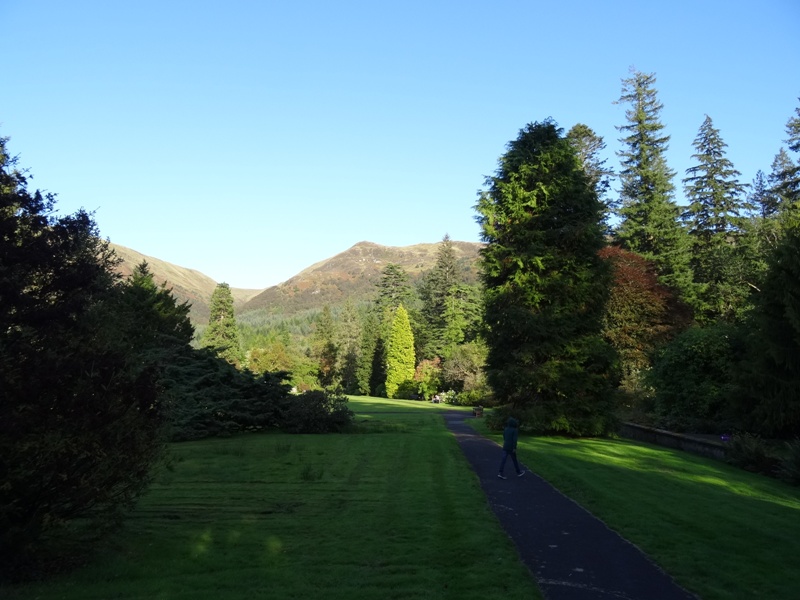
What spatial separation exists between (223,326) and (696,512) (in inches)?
2656

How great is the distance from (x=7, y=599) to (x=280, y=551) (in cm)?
281

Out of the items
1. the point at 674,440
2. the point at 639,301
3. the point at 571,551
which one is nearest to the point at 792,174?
the point at 639,301

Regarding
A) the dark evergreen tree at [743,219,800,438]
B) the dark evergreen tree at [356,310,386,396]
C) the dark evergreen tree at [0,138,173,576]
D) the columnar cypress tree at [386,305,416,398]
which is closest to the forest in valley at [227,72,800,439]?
the dark evergreen tree at [743,219,800,438]

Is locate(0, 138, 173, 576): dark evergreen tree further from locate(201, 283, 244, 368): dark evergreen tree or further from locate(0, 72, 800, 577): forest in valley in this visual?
locate(201, 283, 244, 368): dark evergreen tree

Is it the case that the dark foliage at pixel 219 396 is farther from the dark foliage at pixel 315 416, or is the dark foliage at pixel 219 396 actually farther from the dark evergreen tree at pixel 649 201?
the dark evergreen tree at pixel 649 201

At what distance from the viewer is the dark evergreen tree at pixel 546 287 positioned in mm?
22172

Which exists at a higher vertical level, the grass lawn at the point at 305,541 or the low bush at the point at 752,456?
the low bush at the point at 752,456

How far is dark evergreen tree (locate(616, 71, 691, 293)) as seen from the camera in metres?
40.7

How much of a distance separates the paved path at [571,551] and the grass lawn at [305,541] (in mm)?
270

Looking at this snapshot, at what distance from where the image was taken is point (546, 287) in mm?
23016

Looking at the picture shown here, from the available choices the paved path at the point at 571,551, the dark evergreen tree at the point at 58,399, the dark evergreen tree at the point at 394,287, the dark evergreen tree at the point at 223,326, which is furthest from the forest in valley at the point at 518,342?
the dark evergreen tree at the point at 394,287

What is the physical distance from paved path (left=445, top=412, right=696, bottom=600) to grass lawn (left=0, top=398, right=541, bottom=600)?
27 centimetres

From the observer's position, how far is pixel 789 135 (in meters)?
40.8

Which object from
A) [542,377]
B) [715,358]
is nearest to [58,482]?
[542,377]
